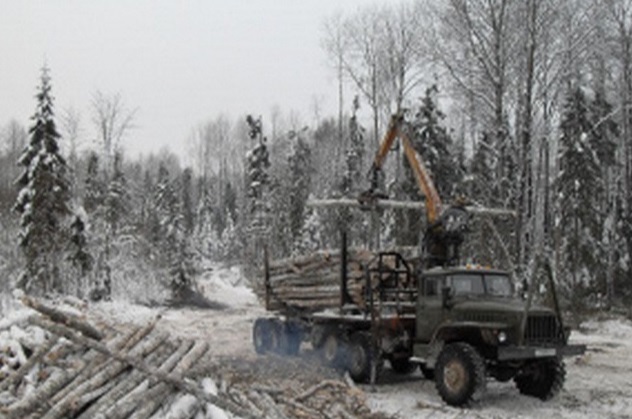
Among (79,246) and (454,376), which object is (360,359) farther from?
(79,246)

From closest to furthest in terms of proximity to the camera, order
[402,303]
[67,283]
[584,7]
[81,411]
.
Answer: [81,411] < [402,303] < [584,7] < [67,283]

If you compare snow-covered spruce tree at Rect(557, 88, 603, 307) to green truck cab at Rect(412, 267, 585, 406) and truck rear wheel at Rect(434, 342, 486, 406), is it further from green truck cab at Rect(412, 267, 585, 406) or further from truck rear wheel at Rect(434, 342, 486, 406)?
truck rear wheel at Rect(434, 342, 486, 406)

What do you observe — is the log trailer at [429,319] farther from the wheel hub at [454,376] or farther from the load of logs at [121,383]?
the load of logs at [121,383]

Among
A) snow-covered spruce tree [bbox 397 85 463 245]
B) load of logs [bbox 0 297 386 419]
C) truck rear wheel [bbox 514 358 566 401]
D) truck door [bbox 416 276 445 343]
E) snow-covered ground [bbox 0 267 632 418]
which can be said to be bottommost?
snow-covered ground [bbox 0 267 632 418]

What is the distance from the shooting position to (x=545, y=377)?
492 inches

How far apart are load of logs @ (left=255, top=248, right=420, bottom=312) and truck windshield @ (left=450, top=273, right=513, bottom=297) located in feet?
6.71

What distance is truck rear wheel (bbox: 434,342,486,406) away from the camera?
1139cm

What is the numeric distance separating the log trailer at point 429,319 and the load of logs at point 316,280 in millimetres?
29

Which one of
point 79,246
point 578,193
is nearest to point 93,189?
point 79,246

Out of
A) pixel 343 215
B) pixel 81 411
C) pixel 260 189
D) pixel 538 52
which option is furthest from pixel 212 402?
pixel 260 189

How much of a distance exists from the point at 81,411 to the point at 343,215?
32.0 metres

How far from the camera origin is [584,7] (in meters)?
24.5

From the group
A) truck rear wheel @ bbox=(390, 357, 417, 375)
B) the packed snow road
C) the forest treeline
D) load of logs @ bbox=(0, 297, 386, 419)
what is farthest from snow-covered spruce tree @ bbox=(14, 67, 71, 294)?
load of logs @ bbox=(0, 297, 386, 419)

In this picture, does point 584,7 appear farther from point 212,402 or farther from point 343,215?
point 212,402
